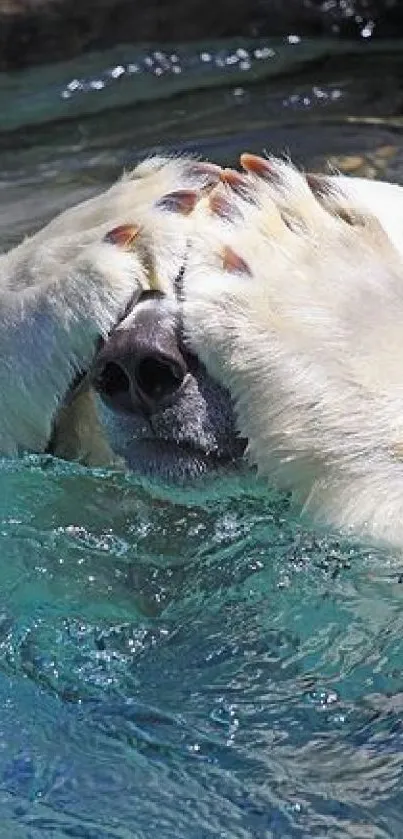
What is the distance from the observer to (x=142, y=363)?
7.13 ft

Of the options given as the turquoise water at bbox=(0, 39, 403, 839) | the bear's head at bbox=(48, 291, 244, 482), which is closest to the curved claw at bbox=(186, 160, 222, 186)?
the bear's head at bbox=(48, 291, 244, 482)

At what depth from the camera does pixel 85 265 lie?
2270mm

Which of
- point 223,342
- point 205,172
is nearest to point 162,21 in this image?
point 205,172

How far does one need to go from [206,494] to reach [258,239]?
15.0 inches

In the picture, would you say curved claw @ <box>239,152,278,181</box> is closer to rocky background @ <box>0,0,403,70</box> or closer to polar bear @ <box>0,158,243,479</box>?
polar bear @ <box>0,158,243,479</box>

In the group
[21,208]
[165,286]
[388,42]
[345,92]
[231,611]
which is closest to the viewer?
[165,286]

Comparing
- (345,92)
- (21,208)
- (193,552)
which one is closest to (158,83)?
(345,92)

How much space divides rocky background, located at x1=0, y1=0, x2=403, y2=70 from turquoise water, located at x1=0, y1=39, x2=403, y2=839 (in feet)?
12.5

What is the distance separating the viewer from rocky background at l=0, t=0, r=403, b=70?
20.1 ft

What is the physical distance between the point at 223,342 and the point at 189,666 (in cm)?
49

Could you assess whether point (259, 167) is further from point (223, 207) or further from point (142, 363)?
point (142, 363)

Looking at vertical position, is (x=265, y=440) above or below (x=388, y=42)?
below

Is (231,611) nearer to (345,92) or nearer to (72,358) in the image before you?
(72,358)

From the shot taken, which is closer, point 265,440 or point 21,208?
point 265,440
